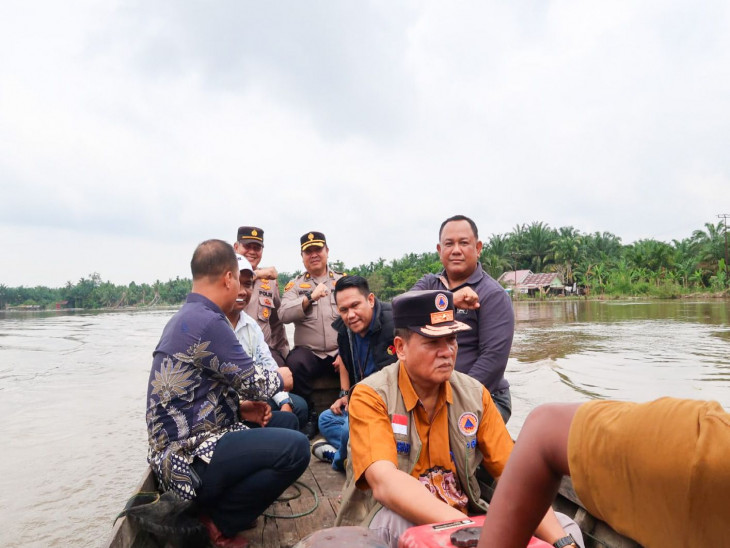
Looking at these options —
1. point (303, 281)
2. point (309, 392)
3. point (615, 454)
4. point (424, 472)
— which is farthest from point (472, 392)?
point (303, 281)

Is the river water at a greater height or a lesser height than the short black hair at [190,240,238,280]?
lesser

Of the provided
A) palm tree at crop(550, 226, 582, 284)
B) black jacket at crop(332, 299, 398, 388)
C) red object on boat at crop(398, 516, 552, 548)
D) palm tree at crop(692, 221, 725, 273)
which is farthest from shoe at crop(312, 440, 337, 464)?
palm tree at crop(550, 226, 582, 284)

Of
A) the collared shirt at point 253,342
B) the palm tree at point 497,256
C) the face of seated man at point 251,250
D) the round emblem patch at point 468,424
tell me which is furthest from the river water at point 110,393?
the palm tree at point 497,256

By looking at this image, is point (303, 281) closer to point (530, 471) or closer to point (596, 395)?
point (530, 471)

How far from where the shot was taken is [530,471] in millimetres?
881

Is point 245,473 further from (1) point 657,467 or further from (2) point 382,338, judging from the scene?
(1) point 657,467

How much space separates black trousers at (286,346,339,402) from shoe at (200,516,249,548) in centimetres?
212

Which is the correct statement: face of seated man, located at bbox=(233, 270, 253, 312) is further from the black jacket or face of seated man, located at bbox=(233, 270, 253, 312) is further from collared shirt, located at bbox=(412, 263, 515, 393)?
collared shirt, located at bbox=(412, 263, 515, 393)

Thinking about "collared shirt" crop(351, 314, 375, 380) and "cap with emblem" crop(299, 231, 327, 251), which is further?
"cap with emblem" crop(299, 231, 327, 251)

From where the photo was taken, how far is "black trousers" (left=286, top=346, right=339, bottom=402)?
4586mm

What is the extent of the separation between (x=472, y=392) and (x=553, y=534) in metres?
0.67

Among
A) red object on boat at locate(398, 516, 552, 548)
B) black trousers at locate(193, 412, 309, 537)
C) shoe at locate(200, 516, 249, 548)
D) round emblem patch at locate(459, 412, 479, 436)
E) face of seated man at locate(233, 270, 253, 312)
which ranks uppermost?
face of seated man at locate(233, 270, 253, 312)

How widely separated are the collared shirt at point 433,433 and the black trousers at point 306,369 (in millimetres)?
2612

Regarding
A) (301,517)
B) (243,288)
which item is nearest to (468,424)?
(301,517)
